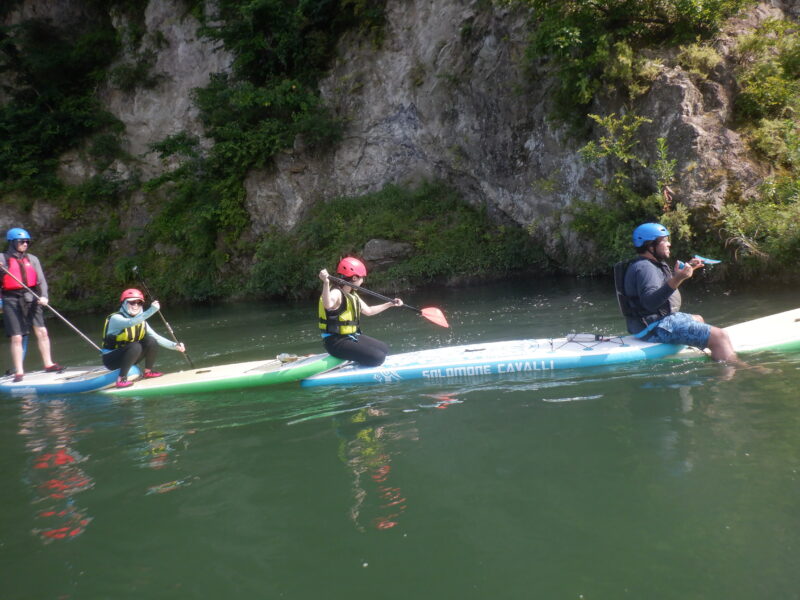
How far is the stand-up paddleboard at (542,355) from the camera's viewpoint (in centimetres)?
582

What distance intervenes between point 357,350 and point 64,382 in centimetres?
354

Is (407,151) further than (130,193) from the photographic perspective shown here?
No

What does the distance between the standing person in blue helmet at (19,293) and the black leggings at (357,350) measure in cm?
374

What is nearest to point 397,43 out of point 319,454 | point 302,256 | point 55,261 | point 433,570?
point 302,256

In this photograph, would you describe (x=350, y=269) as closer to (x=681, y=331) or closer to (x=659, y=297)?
(x=659, y=297)

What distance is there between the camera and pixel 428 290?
14.4 metres

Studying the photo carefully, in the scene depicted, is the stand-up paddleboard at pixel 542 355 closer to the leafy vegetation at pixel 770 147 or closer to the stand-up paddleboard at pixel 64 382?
the stand-up paddleboard at pixel 64 382

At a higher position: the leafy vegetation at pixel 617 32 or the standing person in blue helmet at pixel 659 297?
the leafy vegetation at pixel 617 32

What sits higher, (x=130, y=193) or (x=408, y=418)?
(x=130, y=193)

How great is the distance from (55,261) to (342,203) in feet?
33.4

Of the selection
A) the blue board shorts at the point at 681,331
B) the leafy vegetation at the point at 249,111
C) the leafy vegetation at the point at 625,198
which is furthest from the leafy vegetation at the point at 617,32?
the leafy vegetation at the point at 249,111

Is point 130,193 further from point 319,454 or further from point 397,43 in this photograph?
point 319,454

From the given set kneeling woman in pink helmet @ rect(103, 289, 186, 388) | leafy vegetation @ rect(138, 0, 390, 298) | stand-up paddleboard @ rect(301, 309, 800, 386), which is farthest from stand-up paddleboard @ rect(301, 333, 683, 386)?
leafy vegetation @ rect(138, 0, 390, 298)

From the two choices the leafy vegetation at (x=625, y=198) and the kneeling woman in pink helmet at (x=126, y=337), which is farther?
the leafy vegetation at (x=625, y=198)
